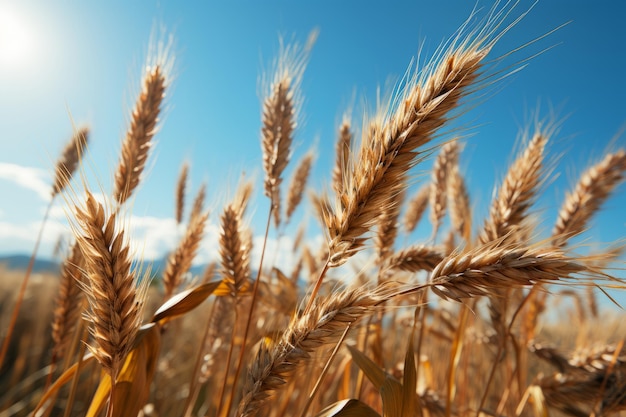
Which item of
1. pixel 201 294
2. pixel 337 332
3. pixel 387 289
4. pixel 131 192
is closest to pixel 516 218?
Result: pixel 387 289

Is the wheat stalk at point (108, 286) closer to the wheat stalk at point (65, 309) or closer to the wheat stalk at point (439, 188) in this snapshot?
the wheat stalk at point (65, 309)

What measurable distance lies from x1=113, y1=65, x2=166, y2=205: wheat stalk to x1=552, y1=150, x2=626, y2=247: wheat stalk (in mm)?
2201

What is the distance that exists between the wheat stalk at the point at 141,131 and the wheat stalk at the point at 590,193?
2.20 meters

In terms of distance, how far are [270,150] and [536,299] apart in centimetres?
204

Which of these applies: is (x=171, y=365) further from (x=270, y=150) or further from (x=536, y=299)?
(x=536, y=299)

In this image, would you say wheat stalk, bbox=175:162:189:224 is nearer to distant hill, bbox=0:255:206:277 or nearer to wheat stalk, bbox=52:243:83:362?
distant hill, bbox=0:255:206:277

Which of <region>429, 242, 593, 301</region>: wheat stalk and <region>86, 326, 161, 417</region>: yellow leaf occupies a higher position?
<region>429, 242, 593, 301</region>: wheat stalk

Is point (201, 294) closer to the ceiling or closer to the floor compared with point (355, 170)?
closer to the floor

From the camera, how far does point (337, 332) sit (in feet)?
3.31

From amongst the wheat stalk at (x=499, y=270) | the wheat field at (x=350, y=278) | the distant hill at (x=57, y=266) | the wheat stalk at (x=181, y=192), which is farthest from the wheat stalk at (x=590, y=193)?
the wheat stalk at (x=181, y=192)

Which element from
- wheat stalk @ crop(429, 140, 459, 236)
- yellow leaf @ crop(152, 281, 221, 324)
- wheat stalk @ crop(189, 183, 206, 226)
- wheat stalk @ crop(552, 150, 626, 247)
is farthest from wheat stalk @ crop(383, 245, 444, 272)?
wheat stalk @ crop(189, 183, 206, 226)

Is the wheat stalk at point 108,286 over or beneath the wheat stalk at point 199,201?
beneath

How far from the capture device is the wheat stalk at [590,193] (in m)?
2.33

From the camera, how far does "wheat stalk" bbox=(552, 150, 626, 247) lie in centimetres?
233
